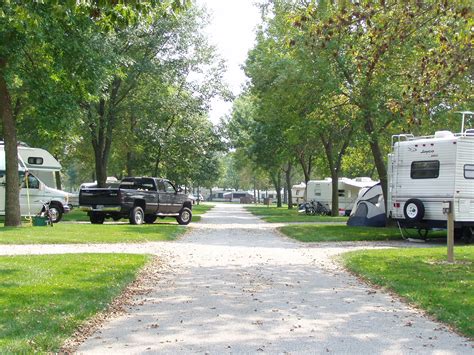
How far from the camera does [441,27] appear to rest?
12250 mm

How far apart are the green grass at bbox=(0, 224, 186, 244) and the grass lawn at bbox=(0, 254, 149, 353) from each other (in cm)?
366

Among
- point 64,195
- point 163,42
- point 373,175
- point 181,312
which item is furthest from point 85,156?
point 181,312

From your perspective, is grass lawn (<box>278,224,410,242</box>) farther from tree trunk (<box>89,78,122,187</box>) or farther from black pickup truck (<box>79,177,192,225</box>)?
tree trunk (<box>89,78,122,187</box>)

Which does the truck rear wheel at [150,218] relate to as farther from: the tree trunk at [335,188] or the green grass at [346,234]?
the tree trunk at [335,188]

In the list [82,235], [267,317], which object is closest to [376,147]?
[82,235]

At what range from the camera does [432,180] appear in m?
16.9

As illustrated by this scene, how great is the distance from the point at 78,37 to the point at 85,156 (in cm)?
2954

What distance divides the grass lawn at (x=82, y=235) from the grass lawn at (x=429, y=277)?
6.61 metres

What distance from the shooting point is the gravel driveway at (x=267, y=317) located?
18.6 feet

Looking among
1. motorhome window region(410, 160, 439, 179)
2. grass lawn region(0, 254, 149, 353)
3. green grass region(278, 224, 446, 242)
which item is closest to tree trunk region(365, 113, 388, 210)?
green grass region(278, 224, 446, 242)

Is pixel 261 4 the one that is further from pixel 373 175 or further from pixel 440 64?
pixel 373 175

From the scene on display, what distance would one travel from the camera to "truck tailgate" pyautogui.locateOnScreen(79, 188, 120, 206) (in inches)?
883

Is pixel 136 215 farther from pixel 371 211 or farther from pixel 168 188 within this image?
pixel 371 211

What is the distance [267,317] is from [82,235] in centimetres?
1125
